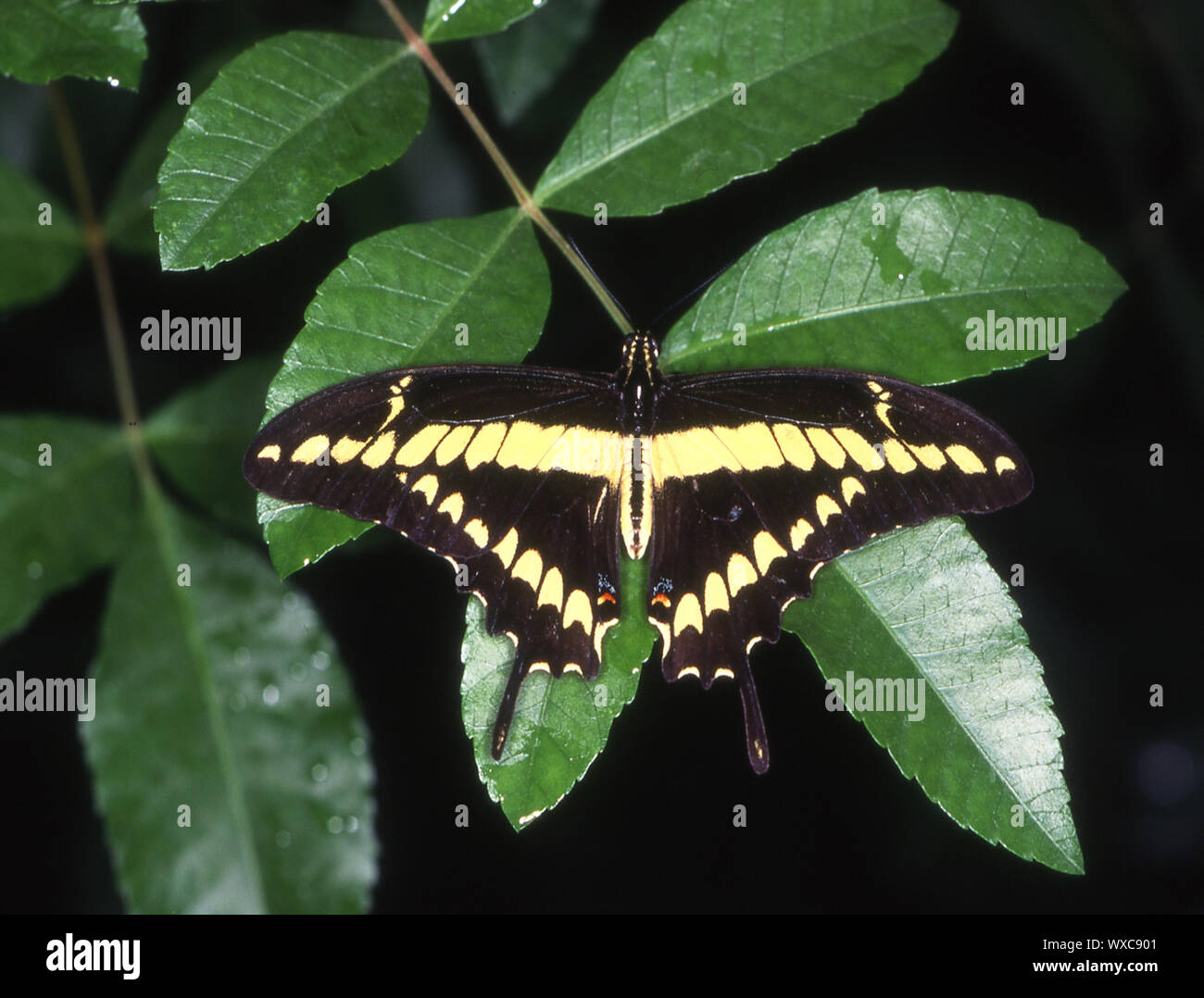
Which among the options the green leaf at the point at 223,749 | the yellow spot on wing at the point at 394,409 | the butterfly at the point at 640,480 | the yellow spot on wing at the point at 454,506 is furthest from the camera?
the green leaf at the point at 223,749

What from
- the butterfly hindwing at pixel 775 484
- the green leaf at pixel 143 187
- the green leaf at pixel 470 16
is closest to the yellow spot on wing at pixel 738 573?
the butterfly hindwing at pixel 775 484

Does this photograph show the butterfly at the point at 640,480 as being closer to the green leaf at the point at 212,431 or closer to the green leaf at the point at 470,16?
the green leaf at the point at 470,16

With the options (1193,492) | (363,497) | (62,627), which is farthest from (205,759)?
(1193,492)

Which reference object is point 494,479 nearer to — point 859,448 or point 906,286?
point 859,448

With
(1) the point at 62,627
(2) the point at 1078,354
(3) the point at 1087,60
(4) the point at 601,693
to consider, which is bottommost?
(4) the point at 601,693

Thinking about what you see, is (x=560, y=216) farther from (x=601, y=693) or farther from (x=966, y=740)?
(x=966, y=740)

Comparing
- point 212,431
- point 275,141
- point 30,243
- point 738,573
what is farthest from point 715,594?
point 30,243
